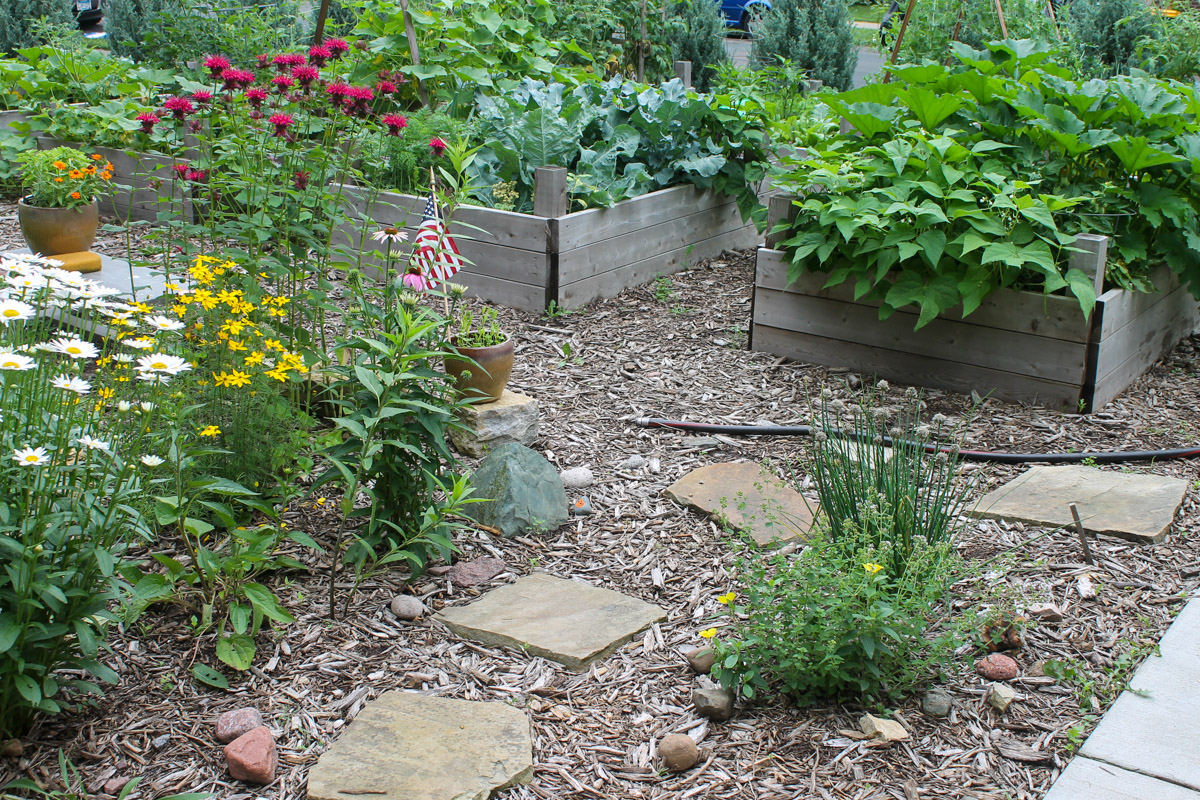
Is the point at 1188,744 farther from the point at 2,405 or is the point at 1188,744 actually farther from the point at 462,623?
the point at 2,405

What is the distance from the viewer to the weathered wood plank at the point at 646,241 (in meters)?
5.27

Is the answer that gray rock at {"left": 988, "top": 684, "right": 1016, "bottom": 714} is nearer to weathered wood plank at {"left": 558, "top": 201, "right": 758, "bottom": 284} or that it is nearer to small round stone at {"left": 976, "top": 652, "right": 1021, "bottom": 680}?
small round stone at {"left": 976, "top": 652, "right": 1021, "bottom": 680}

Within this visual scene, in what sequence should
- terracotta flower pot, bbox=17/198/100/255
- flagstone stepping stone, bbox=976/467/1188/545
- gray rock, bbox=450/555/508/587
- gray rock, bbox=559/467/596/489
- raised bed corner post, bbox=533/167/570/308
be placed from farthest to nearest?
raised bed corner post, bbox=533/167/570/308 → terracotta flower pot, bbox=17/198/100/255 → gray rock, bbox=559/467/596/489 → flagstone stepping stone, bbox=976/467/1188/545 → gray rock, bbox=450/555/508/587

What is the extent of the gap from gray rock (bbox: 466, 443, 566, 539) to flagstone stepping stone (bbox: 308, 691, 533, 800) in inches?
34.8

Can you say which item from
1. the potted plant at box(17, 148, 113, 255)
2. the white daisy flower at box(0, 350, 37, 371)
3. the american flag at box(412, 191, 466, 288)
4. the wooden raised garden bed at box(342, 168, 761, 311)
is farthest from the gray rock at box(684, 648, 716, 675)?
the potted plant at box(17, 148, 113, 255)

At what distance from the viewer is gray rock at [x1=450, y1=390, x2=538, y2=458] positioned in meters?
3.59

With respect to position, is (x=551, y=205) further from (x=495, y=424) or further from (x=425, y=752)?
(x=425, y=752)

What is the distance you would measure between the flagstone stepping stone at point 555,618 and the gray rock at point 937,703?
0.73m

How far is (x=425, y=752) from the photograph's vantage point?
82.7 inches

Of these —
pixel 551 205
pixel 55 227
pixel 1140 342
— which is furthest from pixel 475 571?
pixel 55 227

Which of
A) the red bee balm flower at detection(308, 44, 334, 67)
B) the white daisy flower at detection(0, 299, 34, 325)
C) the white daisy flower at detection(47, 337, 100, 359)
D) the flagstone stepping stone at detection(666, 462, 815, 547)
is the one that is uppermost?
the red bee balm flower at detection(308, 44, 334, 67)

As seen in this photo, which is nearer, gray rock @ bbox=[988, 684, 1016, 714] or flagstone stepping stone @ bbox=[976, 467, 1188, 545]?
gray rock @ bbox=[988, 684, 1016, 714]

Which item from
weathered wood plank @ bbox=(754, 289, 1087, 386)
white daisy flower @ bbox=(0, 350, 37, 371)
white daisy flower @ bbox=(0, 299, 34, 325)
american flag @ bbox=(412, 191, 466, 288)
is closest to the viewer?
white daisy flower @ bbox=(0, 350, 37, 371)

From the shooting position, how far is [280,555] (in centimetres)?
279
